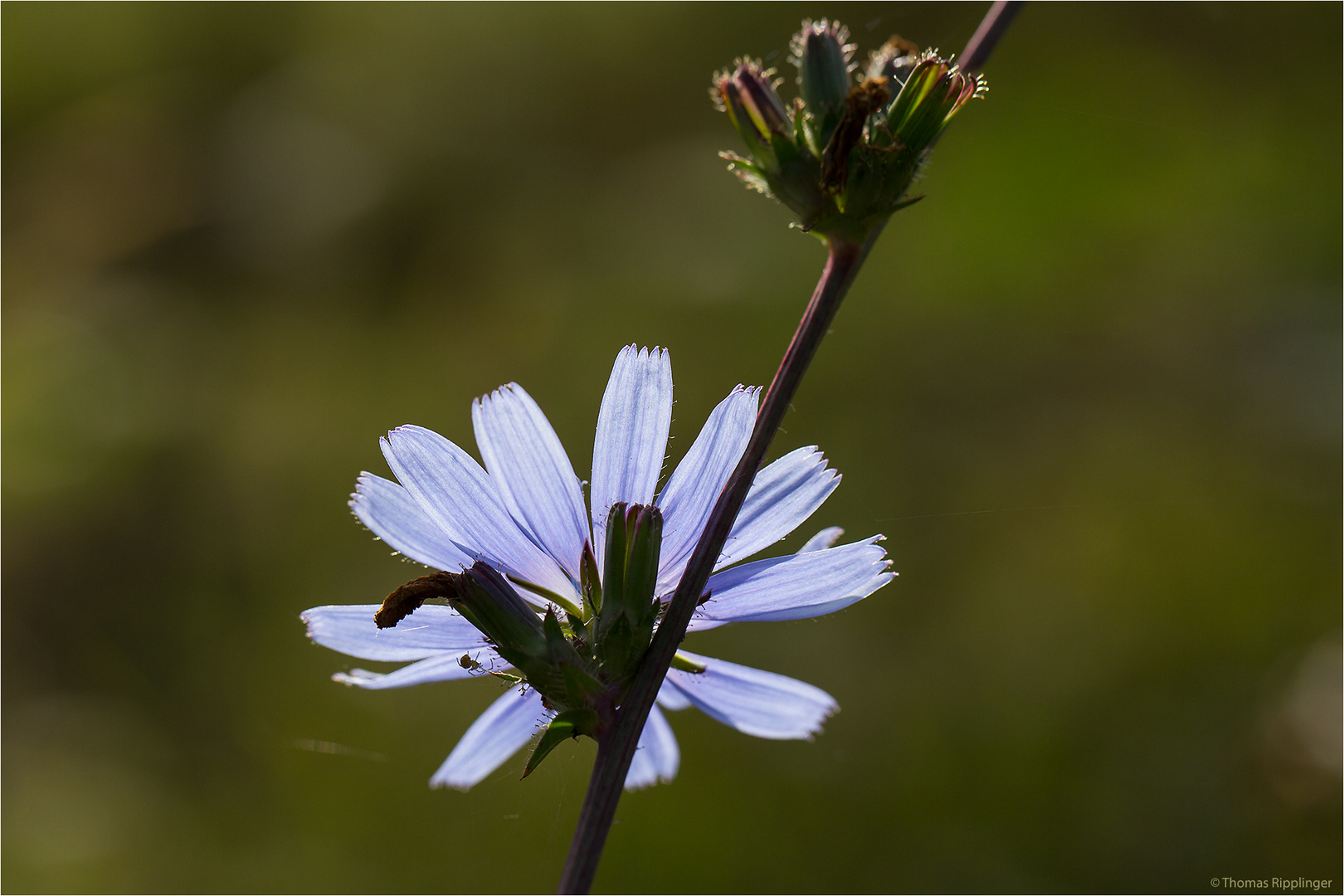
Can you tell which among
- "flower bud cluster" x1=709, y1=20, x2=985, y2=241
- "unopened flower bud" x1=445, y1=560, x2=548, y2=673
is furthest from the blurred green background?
"flower bud cluster" x1=709, y1=20, x2=985, y2=241

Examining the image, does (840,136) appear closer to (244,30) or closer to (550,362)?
(550,362)

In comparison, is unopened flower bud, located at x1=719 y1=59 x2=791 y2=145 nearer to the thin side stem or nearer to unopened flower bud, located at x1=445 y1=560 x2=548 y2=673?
the thin side stem

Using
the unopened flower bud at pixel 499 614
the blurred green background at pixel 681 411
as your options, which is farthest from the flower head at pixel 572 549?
the blurred green background at pixel 681 411

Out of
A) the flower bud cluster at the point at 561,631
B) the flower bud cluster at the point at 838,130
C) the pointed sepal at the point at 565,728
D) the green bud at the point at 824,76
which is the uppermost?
the green bud at the point at 824,76

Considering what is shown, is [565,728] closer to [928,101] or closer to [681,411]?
[928,101]

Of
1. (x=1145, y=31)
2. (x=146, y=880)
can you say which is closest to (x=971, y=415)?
(x=1145, y=31)

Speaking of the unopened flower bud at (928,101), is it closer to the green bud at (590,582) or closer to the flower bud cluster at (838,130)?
the flower bud cluster at (838,130)
